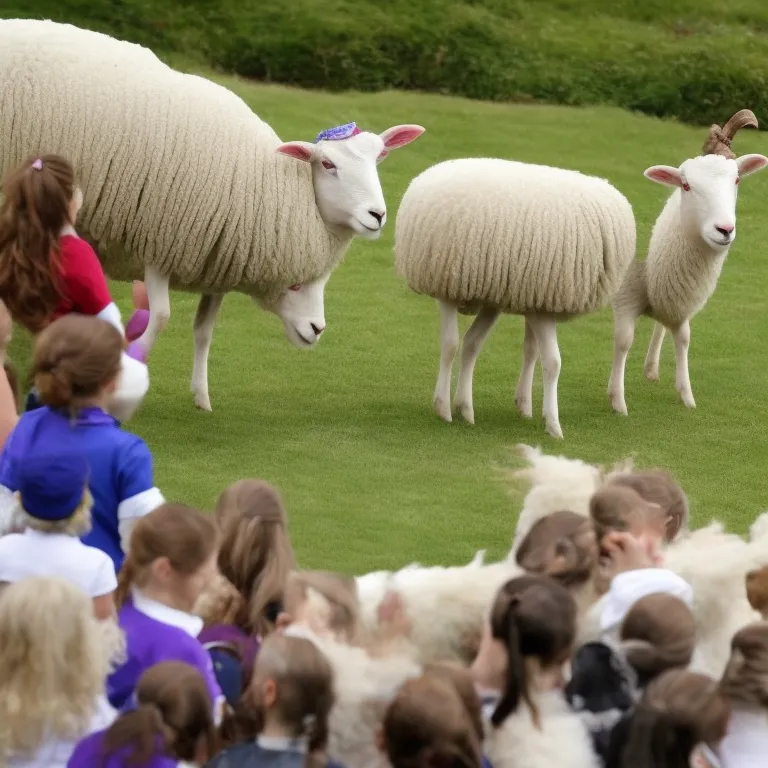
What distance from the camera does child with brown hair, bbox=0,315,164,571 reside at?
449 cm

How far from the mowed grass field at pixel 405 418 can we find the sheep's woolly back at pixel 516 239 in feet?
2.84

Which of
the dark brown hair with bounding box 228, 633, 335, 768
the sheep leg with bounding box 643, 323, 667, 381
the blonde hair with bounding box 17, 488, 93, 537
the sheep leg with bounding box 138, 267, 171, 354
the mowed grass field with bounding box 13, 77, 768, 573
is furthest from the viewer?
the sheep leg with bounding box 643, 323, 667, 381

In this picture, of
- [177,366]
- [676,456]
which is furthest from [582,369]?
[177,366]

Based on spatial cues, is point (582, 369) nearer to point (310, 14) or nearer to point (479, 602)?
point (479, 602)

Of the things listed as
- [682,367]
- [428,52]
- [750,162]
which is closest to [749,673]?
[682,367]

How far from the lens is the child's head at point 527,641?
3752 millimetres

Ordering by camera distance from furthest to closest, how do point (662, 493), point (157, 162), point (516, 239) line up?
point (516, 239) < point (157, 162) < point (662, 493)

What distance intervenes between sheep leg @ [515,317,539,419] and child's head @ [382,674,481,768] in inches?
262

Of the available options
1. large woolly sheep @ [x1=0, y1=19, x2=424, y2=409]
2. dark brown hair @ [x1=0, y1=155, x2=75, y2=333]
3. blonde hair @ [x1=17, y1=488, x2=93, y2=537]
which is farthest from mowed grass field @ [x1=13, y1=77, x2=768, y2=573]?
blonde hair @ [x1=17, y1=488, x2=93, y2=537]

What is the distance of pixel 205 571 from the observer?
410cm

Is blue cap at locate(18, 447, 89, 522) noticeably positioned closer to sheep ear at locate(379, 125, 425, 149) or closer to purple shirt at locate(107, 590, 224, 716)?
purple shirt at locate(107, 590, 224, 716)

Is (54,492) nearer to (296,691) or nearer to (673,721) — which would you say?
(296,691)

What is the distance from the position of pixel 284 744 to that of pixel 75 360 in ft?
4.88

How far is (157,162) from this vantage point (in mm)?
8508
